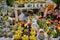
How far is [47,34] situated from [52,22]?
17.4 inches

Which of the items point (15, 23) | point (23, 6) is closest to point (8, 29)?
point (15, 23)

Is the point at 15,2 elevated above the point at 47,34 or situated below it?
above

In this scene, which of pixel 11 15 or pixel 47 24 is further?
pixel 11 15

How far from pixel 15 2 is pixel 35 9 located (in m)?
0.41

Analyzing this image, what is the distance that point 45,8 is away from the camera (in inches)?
160

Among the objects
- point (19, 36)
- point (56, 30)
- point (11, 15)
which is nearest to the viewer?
point (19, 36)

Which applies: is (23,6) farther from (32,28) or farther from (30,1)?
(32,28)

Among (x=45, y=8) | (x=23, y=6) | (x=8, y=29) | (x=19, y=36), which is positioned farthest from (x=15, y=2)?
(x=19, y=36)

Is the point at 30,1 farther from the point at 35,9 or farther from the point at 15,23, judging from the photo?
the point at 15,23

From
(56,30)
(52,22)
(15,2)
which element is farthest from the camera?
(15,2)

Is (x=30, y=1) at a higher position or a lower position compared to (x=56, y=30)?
higher

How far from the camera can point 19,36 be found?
3.22m

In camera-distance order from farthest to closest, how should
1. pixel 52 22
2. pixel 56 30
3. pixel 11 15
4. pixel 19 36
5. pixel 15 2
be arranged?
pixel 15 2
pixel 11 15
pixel 52 22
pixel 56 30
pixel 19 36

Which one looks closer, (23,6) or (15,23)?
(15,23)
